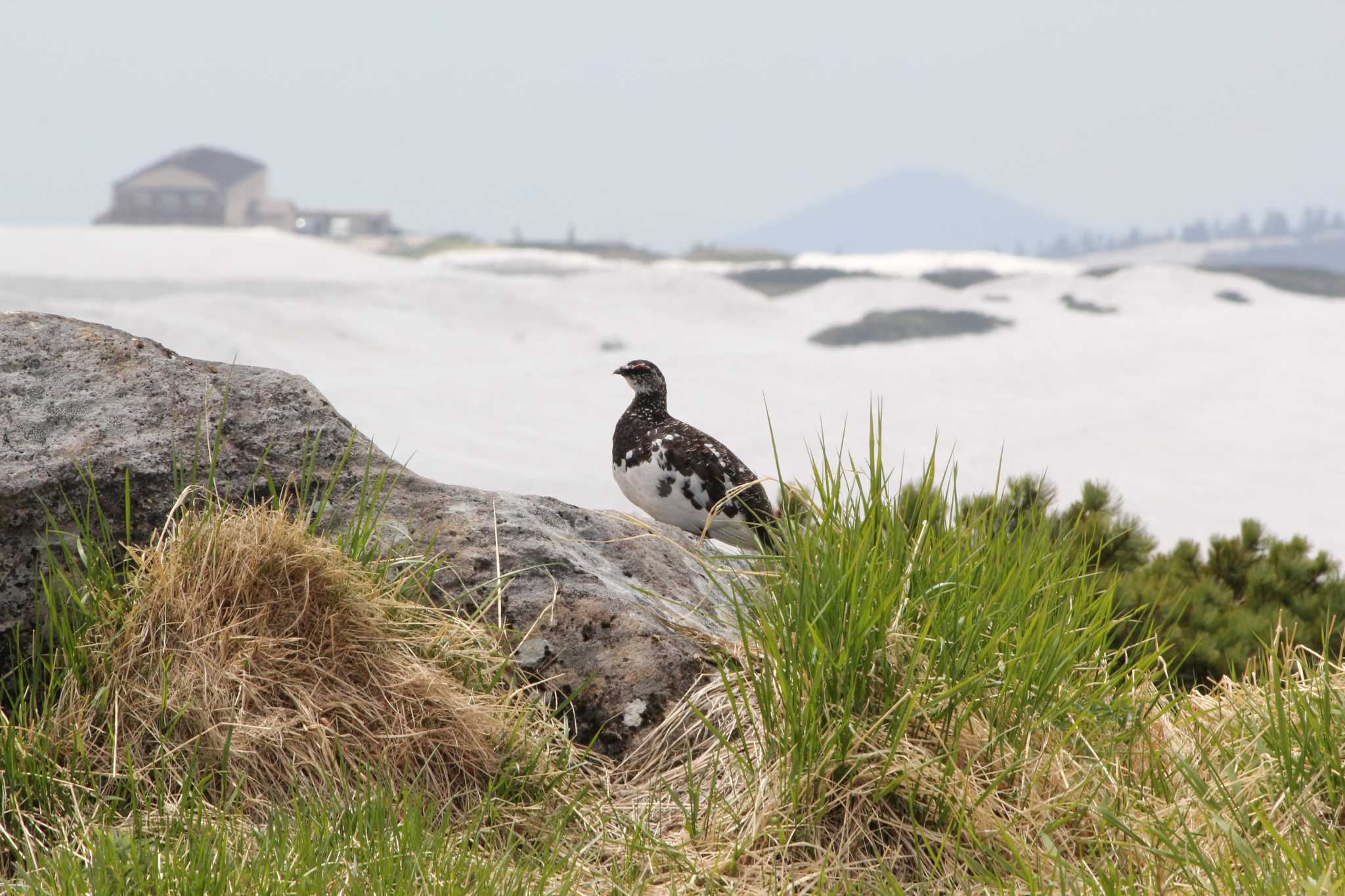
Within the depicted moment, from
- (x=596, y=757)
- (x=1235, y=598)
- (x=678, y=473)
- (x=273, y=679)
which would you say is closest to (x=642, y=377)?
(x=678, y=473)

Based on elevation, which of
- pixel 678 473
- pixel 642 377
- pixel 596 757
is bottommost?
pixel 596 757

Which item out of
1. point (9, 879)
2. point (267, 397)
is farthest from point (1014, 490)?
point (9, 879)

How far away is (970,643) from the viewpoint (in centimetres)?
374

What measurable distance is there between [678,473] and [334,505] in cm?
144

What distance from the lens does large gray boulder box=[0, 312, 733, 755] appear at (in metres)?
4.28

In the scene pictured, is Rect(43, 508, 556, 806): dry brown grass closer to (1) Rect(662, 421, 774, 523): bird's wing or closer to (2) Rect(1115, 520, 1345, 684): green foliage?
(1) Rect(662, 421, 774, 523): bird's wing

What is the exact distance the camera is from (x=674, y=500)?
5.29 meters

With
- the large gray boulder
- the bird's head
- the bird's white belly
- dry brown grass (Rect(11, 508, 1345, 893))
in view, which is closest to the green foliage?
the bird's white belly

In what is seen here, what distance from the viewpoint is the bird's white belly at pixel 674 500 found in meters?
5.22

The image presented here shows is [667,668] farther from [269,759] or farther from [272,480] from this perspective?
[272,480]

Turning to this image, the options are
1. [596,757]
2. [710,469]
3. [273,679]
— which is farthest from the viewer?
[710,469]

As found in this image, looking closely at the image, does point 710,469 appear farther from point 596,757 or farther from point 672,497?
point 596,757

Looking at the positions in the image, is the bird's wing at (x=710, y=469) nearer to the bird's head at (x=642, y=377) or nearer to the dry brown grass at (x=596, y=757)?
the bird's head at (x=642, y=377)

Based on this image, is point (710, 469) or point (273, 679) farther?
point (710, 469)
